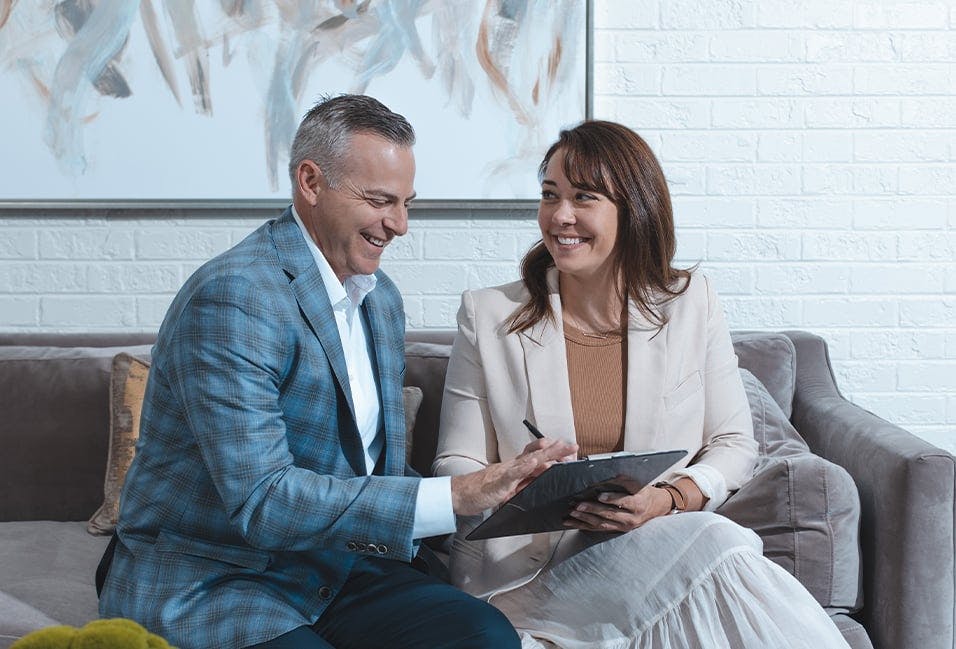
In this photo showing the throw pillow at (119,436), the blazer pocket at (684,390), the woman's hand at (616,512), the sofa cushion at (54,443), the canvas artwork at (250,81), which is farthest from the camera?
the canvas artwork at (250,81)

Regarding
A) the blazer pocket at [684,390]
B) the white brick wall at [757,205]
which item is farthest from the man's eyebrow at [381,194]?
the white brick wall at [757,205]

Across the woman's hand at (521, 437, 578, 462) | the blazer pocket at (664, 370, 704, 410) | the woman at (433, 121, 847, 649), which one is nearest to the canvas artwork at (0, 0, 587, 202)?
the woman at (433, 121, 847, 649)

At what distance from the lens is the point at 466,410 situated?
6.21 ft

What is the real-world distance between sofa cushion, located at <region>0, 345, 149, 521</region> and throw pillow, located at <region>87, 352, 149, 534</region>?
4.6 inches

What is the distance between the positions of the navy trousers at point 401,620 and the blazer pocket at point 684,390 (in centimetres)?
54

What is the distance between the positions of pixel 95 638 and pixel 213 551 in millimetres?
717

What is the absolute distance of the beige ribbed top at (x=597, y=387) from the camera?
190 cm

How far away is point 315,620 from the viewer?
156 centimetres

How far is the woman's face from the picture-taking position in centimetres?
190

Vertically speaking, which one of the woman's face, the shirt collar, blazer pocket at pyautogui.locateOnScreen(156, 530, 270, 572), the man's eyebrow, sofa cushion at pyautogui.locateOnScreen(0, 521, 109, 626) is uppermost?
the man's eyebrow

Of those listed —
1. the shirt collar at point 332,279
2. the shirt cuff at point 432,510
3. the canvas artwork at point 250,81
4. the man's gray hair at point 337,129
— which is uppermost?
the canvas artwork at point 250,81

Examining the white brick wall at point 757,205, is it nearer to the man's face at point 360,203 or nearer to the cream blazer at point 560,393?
the cream blazer at point 560,393

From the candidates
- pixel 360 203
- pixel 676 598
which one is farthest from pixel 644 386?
pixel 360 203

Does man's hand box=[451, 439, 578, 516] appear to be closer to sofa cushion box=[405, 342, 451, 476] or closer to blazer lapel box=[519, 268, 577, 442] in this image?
blazer lapel box=[519, 268, 577, 442]
